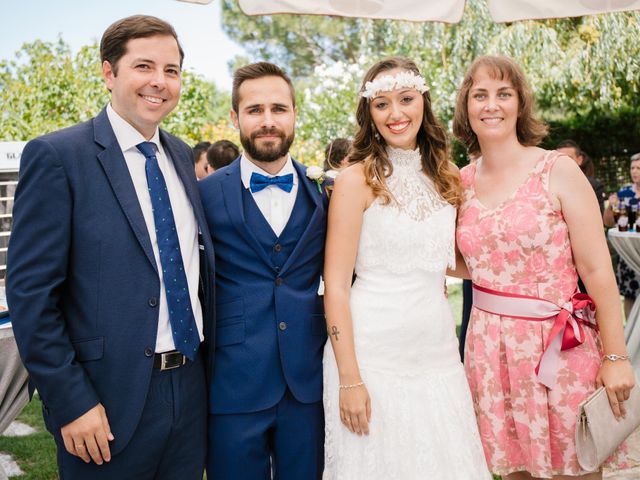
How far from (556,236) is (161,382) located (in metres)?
1.65

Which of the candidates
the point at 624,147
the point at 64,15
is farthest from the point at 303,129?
the point at 64,15

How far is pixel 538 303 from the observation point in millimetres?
2506

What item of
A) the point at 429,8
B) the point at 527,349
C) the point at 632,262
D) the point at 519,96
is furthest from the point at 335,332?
the point at 632,262

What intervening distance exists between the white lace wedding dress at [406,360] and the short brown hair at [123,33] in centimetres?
108

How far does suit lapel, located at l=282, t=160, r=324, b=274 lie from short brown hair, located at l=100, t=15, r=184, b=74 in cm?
79

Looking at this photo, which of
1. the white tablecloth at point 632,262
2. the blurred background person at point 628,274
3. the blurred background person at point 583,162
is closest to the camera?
the white tablecloth at point 632,262

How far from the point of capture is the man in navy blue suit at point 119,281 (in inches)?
73.7

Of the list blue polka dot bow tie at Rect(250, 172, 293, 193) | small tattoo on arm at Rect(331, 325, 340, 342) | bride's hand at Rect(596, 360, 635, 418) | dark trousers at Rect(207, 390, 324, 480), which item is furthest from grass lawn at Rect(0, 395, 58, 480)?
bride's hand at Rect(596, 360, 635, 418)

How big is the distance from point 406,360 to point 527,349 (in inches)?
20.2

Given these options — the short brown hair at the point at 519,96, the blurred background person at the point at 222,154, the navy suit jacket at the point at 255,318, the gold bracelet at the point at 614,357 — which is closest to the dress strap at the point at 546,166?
the short brown hair at the point at 519,96

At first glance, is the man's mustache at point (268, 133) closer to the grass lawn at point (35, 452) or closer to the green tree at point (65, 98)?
the grass lawn at point (35, 452)

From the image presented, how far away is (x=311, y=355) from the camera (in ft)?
8.05

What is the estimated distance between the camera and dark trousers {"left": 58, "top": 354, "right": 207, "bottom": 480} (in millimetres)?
2037

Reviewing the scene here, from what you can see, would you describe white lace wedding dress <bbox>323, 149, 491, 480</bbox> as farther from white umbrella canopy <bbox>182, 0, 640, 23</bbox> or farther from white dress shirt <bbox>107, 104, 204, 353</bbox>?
white umbrella canopy <bbox>182, 0, 640, 23</bbox>
